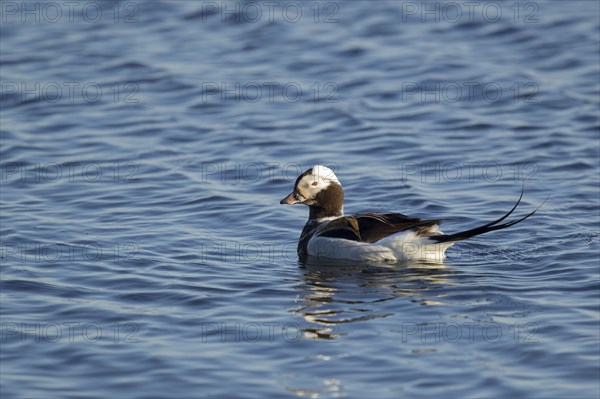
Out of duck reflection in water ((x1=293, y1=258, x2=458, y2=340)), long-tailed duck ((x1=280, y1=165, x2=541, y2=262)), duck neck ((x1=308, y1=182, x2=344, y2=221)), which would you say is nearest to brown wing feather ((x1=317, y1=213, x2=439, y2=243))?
long-tailed duck ((x1=280, y1=165, x2=541, y2=262))

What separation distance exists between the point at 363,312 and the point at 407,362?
1.19 m

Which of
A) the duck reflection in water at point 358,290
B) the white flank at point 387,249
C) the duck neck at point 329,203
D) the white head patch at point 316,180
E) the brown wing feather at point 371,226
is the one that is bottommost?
the duck reflection in water at point 358,290

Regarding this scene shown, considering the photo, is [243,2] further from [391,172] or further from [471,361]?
[471,361]

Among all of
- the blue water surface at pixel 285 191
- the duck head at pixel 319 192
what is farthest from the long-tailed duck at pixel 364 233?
the blue water surface at pixel 285 191

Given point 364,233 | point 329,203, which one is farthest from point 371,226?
point 329,203

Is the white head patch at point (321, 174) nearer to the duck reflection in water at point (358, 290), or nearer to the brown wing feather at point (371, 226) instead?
the brown wing feather at point (371, 226)

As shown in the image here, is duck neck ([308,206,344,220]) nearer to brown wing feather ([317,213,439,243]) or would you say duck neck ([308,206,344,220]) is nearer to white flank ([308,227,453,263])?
brown wing feather ([317,213,439,243])

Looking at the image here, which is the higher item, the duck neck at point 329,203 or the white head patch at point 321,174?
the white head patch at point 321,174

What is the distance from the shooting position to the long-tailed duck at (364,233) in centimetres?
1112

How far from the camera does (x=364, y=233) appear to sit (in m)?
11.4

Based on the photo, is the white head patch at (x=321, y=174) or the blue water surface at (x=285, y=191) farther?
the white head patch at (x=321, y=174)

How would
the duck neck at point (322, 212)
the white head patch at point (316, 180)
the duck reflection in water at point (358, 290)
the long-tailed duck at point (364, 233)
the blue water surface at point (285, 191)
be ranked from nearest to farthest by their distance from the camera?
the blue water surface at point (285, 191) → the duck reflection in water at point (358, 290) → the long-tailed duck at point (364, 233) → the white head patch at point (316, 180) → the duck neck at point (322, 212)

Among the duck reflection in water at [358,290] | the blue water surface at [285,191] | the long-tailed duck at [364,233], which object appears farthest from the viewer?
the long-tailed duck at [364,233]

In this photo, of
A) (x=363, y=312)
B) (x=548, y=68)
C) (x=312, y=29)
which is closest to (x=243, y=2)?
(x=312, y=29)
